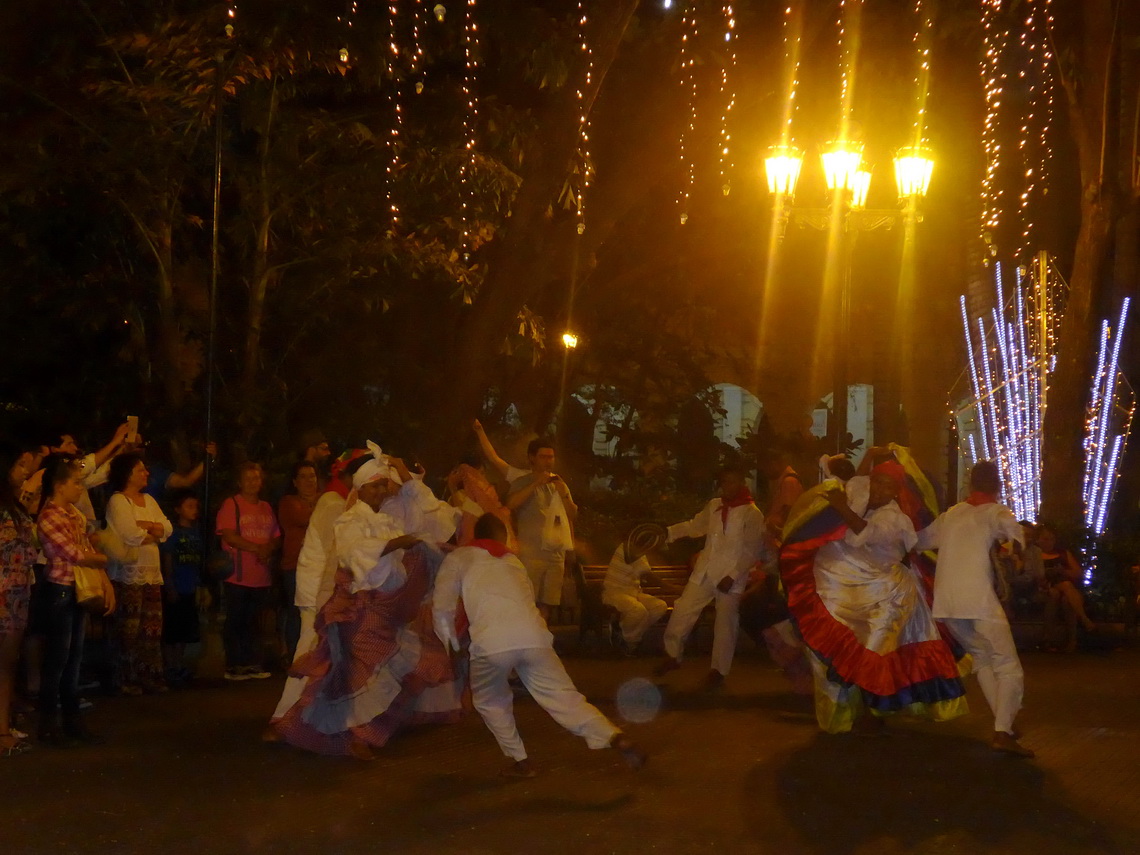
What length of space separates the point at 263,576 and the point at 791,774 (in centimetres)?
527

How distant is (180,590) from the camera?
11734 mm

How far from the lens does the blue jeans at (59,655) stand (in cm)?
885

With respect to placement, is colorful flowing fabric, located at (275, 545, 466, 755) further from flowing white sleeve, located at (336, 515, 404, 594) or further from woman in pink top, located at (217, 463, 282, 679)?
woman in pink top, located at (217, 463, 282, 679)

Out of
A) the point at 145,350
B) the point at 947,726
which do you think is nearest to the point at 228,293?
the point at 145,350

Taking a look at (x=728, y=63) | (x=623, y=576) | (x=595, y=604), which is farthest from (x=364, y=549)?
(x=728, y=63)

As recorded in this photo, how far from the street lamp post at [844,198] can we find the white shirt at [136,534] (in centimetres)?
575

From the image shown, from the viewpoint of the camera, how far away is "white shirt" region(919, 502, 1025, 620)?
8836 millimetres

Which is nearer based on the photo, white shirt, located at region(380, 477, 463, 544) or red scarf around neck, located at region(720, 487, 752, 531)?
white shirt, located at region(380, 477, 463, 544)

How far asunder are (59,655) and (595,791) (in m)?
3.48

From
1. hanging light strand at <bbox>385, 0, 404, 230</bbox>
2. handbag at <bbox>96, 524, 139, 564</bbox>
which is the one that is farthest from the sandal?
hanging light strand at <bbox>385, 0, 404, 230</bbox>

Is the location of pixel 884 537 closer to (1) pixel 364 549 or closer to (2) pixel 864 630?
(2) pixel 864 630

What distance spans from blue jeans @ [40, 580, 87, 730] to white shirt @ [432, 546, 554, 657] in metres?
2.51

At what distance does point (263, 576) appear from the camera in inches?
468

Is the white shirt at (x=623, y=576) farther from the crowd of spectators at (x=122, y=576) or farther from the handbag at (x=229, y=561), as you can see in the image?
the handbag at (x=229, y=561)
